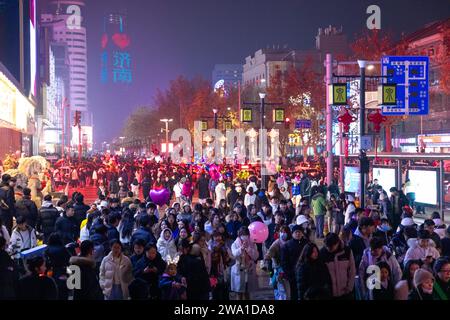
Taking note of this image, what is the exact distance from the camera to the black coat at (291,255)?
10.6m

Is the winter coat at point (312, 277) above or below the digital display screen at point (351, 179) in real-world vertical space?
below

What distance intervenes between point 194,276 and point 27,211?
7113 millimetres

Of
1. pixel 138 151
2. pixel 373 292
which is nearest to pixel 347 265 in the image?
pixel 373 292

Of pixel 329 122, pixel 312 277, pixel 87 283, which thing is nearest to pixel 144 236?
pixel 87 283

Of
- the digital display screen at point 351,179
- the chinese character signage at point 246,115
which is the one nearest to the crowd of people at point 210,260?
the digital display screen at point 351,179

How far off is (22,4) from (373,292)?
51387mm

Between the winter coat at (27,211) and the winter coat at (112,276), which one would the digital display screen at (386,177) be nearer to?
the winter coat at (27,211)

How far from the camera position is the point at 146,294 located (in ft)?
27.7

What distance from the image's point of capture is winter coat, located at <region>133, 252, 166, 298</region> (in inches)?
370

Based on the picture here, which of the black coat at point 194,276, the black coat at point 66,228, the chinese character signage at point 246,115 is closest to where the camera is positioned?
the black coat at point 194,276

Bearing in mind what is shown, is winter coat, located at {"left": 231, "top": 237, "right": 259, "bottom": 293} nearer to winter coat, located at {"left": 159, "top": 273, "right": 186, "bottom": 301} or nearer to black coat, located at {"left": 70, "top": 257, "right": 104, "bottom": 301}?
winter coat, located at {"left": 159, "top": 273, "right": 186, "bottom": 301}

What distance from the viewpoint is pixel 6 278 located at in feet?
27.7

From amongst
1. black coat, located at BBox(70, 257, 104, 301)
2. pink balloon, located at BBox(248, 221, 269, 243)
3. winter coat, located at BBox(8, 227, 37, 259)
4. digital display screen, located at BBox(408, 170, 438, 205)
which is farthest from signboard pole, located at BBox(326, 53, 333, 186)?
black coat, located at BBox(70, 257, 104, 301)

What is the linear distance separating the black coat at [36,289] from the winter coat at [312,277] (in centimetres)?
314
